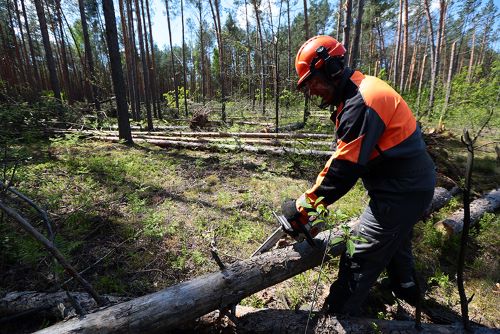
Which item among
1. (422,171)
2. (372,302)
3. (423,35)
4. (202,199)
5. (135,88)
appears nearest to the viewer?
(422,171)

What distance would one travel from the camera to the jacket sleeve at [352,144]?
176 centimetres

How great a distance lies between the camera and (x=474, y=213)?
411 centimetres

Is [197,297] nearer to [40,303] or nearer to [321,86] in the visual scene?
[40,303]

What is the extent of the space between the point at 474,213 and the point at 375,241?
3.28m

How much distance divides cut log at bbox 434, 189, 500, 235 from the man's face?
115 inches

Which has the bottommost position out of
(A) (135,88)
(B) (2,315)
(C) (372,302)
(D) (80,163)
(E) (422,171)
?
(C) (372,302)

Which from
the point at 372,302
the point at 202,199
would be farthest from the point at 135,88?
the point at 372,302

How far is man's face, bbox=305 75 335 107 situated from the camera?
2102 mm

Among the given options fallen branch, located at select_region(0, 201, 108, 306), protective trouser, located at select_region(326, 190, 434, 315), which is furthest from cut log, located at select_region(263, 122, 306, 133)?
fallen branch, located at select_region(0, 201, 108, 306)

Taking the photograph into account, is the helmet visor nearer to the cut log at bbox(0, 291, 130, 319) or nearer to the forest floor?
the forest floor

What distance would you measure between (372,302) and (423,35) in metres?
31.8

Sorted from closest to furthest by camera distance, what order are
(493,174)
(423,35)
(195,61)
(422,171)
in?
(422,171) → (493,174) → (423,35) → (195,61)

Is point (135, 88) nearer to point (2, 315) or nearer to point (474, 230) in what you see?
point (2, 315)

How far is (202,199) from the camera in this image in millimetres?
4996
